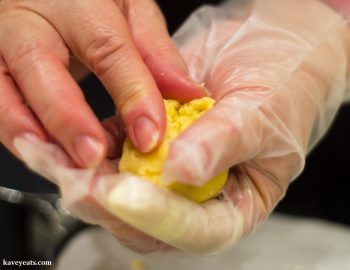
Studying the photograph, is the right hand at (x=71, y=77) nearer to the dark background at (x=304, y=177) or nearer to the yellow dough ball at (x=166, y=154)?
the yellow dough ball at (x=166, y=154)

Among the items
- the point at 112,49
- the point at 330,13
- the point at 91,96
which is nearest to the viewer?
the point at 112,49

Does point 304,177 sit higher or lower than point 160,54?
lower

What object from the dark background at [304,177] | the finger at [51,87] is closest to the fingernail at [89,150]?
the finger at [51,87]

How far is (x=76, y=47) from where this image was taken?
2.16ft

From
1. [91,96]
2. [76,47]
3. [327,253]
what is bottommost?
[327,253]

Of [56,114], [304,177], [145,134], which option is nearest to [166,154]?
[145,134]

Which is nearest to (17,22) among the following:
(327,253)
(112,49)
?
(112,49)

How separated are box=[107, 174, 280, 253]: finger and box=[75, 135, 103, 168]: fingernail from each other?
45mm

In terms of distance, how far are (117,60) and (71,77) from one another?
0.20ft

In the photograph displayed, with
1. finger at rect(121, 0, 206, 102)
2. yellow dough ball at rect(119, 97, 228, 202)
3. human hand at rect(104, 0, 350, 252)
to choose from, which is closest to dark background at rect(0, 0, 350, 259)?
human hand at rect(104, 0, 350, 252)

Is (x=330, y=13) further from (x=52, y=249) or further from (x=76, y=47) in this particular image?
(x=52, y=249)

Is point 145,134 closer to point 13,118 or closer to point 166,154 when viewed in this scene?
point 166,154

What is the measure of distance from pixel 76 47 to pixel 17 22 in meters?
0.09

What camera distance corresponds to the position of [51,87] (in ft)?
1.90
